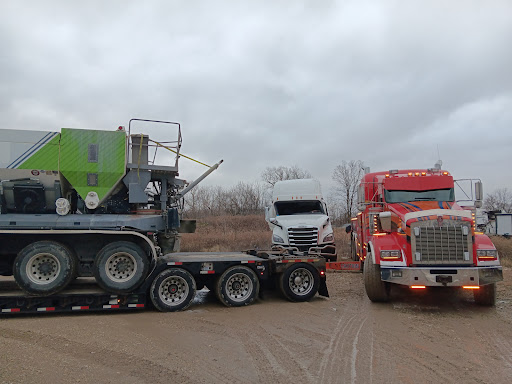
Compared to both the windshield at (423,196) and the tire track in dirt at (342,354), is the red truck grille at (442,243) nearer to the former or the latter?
the windshield at (423,196)

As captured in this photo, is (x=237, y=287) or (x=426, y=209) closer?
(x=237, y=287)

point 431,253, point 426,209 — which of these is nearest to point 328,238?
point 426,209

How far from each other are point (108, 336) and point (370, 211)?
7253 millimetres

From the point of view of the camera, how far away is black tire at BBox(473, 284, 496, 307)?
875 cm

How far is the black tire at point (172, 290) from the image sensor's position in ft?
27.8

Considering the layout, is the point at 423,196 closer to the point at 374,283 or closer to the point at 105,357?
the point at 374,283

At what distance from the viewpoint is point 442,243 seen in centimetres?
872

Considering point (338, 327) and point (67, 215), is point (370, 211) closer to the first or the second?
point (338, 327)

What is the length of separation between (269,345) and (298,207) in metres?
8.92

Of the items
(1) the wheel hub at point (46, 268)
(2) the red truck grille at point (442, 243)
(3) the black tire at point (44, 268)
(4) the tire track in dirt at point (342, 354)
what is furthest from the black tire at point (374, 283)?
(1) the wheel hub at point (46, 268)

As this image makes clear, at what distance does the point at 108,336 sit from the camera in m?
6.60

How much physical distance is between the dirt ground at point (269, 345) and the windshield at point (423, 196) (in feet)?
8.68

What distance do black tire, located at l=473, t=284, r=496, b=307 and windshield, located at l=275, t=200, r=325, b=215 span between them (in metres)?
6.45

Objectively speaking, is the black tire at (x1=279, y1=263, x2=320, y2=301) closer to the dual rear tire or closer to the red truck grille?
the red truck grille
